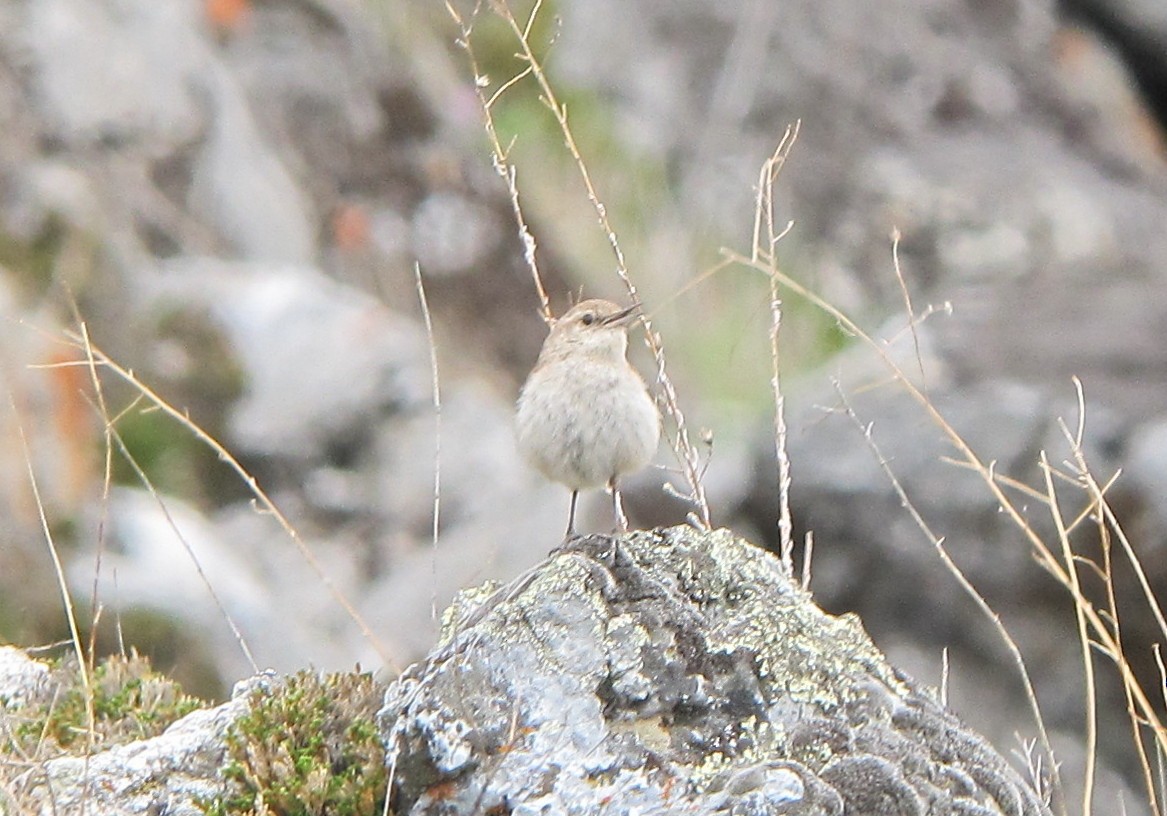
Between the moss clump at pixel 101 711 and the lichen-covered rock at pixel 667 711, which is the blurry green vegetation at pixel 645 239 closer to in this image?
the moss clump at pixel 101 711

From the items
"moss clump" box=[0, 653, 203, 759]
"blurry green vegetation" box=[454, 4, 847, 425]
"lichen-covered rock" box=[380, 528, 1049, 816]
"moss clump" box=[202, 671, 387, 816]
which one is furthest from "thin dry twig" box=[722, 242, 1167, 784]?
"blurry green vegetation" box=[454, 4, 847, 425]

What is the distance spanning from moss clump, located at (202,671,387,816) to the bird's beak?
5.26 ft

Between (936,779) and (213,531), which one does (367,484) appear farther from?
(936,779)

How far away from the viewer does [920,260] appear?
1523cm

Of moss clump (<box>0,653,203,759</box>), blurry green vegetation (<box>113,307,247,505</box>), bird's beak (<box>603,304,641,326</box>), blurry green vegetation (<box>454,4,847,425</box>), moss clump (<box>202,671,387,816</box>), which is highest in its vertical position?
bird's beak (<box>603,304,641,326</box>)

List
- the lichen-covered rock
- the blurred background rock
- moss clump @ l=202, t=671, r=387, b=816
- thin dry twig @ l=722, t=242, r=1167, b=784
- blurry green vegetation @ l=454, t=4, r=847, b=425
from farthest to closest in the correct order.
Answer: blurry green vegetation @ l=454, t=4, r=847, b=425 → the blurred background rock → thin dry twig @ l=722, t=242, r=1167, b=784 → moss clump @ l=202, t=671, r=387, b=816 → the lichen-covered rock

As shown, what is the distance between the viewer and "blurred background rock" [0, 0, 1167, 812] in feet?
29.2

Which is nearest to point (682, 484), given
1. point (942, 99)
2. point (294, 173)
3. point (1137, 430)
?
point (1137, 430)

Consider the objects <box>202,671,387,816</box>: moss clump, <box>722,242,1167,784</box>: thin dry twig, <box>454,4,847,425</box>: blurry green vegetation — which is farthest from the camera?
<box>454,4,847,425</box>: blurry green vegetation

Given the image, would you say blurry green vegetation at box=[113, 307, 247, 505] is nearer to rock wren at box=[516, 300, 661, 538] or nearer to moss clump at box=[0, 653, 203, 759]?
moss clump at box=[0, 653, 203, 759]

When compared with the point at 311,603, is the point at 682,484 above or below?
above

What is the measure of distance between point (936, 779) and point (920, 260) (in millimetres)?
11641

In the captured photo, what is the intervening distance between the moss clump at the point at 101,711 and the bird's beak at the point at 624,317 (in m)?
1.87

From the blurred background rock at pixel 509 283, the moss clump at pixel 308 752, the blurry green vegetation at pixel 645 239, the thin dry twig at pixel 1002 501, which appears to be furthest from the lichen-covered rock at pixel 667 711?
the blurry green vegetation at pixel 645 239
